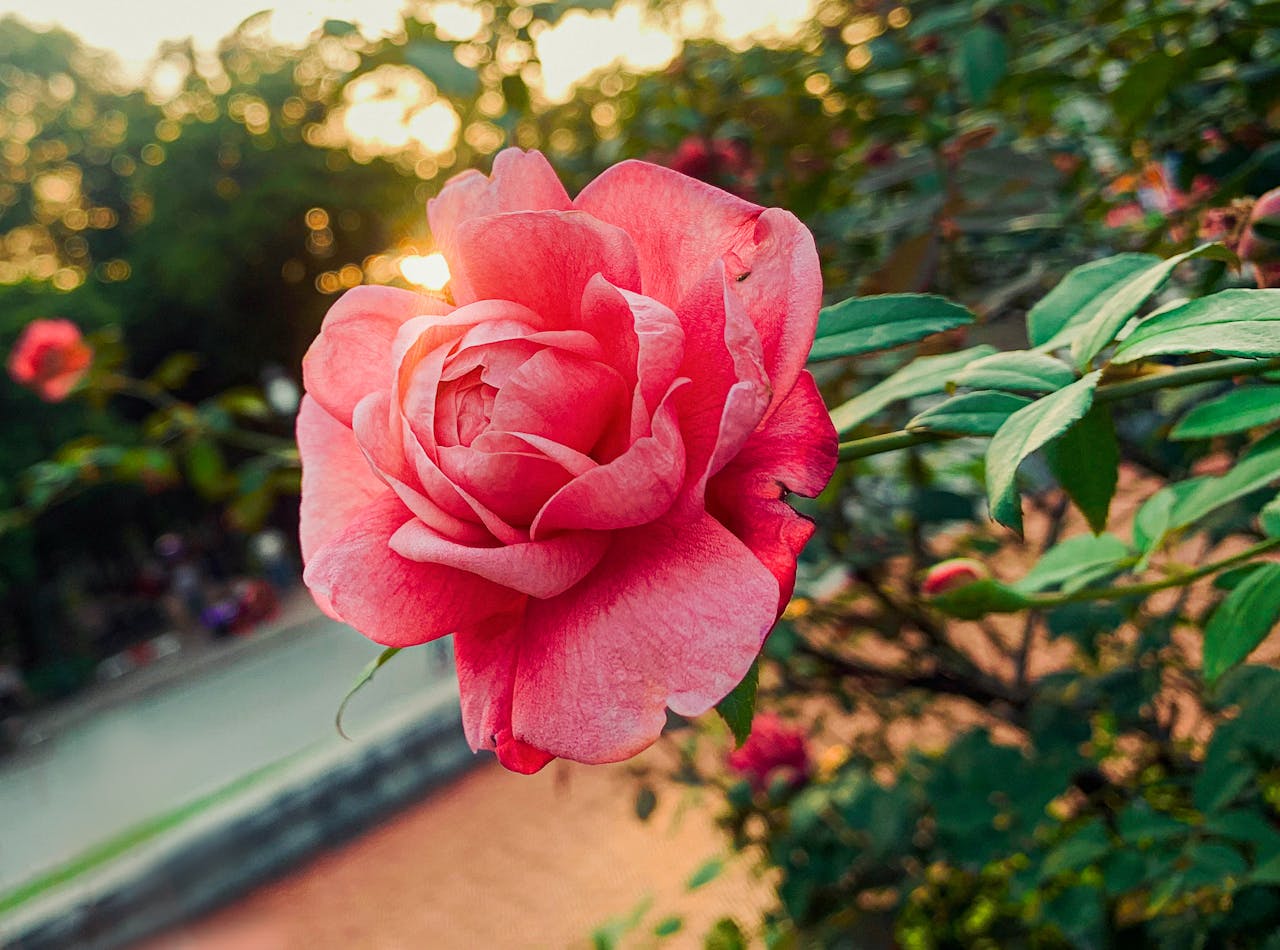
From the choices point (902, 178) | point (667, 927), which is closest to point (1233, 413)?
point (902, 178)

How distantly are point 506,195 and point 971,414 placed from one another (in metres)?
0.19

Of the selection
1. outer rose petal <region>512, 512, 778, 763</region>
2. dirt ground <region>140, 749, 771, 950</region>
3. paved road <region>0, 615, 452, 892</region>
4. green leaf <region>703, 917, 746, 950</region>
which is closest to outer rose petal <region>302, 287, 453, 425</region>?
outer rose petal <region>512, 512, 778, 763</region>

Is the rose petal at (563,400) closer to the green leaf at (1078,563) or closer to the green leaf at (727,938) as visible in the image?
the green leaf at (1078,563)

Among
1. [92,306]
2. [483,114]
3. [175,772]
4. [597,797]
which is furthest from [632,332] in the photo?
[92,306]

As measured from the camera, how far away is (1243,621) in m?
→ 0.43

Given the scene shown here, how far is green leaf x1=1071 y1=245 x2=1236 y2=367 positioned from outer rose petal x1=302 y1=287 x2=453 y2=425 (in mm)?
241

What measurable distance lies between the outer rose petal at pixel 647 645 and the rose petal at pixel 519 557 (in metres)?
0.01

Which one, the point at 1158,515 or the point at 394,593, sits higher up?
the point at 394,593

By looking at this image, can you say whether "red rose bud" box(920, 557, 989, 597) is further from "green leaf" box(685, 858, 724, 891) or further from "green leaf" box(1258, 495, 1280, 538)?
"green leaf" box(685, 858, 724, 891)

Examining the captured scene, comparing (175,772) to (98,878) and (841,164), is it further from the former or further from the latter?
(841,164)

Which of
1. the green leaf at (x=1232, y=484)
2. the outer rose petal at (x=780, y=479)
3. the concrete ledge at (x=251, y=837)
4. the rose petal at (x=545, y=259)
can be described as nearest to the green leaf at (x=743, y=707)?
the outer rose petal at (x=780, y=479)

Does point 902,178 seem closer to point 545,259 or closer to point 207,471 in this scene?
point 545,259

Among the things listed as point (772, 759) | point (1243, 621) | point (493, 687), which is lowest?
point (772, 759)

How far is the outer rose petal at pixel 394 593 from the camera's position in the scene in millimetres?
301
